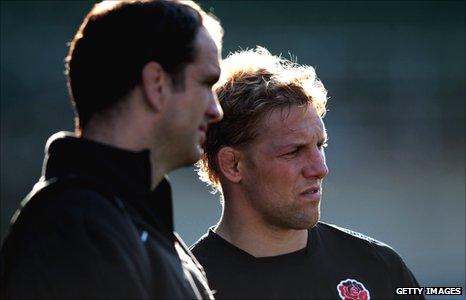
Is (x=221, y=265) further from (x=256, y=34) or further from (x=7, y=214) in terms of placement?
(x=256, y=34)

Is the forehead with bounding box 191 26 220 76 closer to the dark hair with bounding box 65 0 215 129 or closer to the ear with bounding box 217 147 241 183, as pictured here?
the dark hair with bounding box 65 0 215 129

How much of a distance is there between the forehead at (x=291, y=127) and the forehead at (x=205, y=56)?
102 centimetres

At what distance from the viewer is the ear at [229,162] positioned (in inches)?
110

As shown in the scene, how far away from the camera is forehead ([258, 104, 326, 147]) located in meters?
2.69

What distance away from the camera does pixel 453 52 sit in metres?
8.64

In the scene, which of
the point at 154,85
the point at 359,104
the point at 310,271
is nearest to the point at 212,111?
the point at 154,85

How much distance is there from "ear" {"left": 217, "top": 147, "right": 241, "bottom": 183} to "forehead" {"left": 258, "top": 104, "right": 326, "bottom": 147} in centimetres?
11

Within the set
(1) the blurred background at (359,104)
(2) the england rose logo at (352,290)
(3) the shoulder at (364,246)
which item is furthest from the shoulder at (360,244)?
(1) the blurred background at (359,104)

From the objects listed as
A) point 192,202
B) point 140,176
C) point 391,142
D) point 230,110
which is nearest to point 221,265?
point 230,110

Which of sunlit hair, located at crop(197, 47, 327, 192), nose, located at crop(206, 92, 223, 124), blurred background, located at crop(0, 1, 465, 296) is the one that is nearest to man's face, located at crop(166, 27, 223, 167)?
nose, located at crop(206, 92, 223, 124)

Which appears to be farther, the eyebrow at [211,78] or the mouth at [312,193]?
the mouth at [312,193]

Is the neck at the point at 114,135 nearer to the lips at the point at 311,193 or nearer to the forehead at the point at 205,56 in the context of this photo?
the forehead at the point at 205,56

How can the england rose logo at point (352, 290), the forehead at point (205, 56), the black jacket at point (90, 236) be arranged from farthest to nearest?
the england rose logo at point (352, 290) → the forehead at point (205, 56) → the black jacket at point (90, 236)

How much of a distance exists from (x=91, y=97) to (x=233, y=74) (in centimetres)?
134
